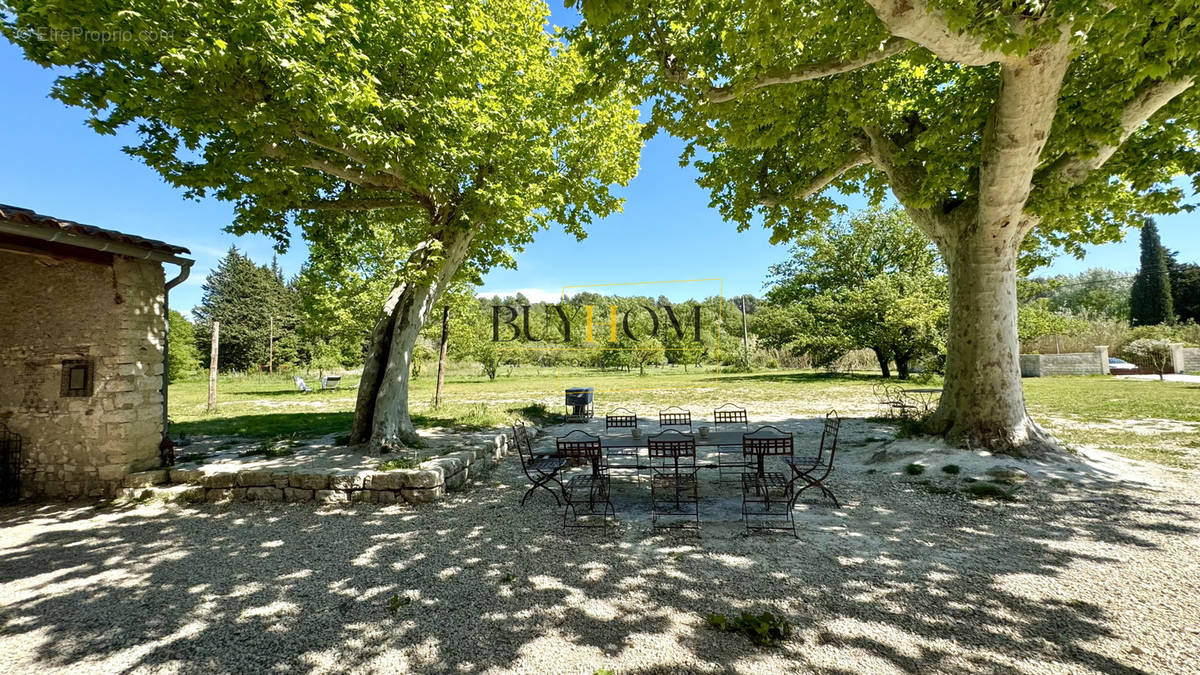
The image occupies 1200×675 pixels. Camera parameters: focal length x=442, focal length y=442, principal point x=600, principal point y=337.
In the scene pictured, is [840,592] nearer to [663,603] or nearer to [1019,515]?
[663,603]

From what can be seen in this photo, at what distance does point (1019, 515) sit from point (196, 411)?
20607mm

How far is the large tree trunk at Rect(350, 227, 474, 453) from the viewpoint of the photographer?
779 centimetres

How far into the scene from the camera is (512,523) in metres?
5.28

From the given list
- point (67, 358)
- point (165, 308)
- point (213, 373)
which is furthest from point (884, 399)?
point (213, 373)

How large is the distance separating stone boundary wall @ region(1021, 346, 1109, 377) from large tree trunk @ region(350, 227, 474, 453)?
3170 cm

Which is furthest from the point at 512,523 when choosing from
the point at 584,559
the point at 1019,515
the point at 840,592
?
the point at 1019,515

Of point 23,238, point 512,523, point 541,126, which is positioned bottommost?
point 512,523

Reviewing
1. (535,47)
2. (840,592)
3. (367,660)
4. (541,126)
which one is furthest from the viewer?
(535,47)

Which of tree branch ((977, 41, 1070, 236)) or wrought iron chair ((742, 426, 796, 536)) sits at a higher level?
tree branch ((977, 41, 1070, 236))

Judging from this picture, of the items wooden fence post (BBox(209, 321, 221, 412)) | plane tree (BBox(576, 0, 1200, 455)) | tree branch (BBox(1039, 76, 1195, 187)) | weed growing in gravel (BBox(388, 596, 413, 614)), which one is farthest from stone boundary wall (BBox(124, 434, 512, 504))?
tree branch (BBox(1039, 76, 1195, 187))

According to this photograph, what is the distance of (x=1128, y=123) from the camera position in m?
6.07

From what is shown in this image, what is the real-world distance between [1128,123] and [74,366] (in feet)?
49.4

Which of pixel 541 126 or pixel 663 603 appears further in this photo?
pixel 541 126

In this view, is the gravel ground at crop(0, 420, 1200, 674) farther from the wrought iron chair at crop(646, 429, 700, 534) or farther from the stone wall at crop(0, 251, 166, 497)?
the stone wall at crop(0, 251, 166, 497)
